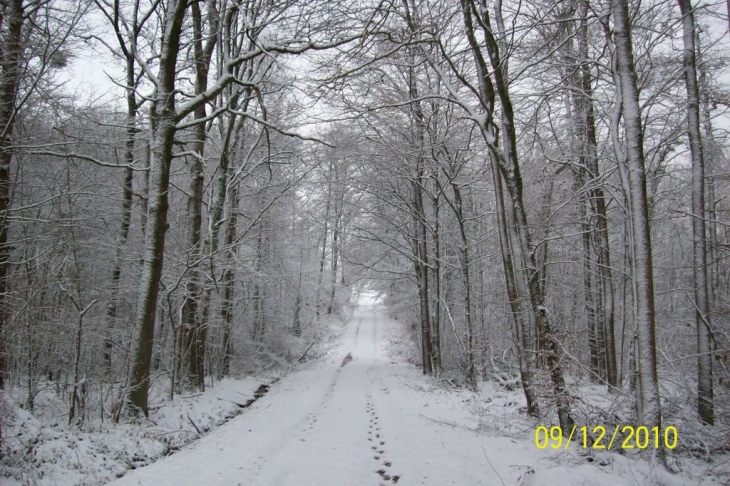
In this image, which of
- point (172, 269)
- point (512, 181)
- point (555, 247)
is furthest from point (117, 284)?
point (555, 247)

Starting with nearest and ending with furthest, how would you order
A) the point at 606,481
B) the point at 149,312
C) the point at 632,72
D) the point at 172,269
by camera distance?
the point at 606,481 < the point at 632,72 < the point at 149,312 < the point at 172,269

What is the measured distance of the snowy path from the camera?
4.21 meters

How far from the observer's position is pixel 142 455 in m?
5.18

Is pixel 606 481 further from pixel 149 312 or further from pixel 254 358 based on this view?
pixel 254 358

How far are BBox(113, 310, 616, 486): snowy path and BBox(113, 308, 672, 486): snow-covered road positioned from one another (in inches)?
0.5

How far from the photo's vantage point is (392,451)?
16.9 feet

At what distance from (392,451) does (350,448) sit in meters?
0.62

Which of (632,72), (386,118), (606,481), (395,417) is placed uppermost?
(386,118)

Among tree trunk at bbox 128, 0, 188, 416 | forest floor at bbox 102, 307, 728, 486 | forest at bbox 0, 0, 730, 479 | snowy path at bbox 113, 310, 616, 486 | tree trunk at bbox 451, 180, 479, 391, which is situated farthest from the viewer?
tree trunk at bbox 451, 180, 479, 391

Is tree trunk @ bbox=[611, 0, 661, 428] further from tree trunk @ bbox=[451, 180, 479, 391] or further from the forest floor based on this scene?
tree trunk @ bbox=[451, 180, 479, 391]

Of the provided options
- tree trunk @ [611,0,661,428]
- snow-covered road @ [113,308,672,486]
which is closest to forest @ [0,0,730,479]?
tree trunk @ [611,0,661,428]

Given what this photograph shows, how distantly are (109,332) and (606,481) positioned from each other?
8.44 meters
